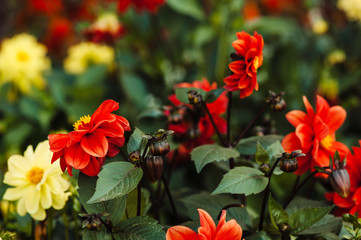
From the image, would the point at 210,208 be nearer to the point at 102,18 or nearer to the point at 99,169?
the point at 99,169

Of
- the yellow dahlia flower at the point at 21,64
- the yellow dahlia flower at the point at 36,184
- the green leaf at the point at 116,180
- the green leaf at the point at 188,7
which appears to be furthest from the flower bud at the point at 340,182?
the yellow dahlia flower at the point at 21,64

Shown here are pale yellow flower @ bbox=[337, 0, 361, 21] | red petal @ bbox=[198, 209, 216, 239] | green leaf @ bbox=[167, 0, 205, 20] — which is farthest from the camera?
pale yellow flower @ bbox=[337, 0, 361, 21]

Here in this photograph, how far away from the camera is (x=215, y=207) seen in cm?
63

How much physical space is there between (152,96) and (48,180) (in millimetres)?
825

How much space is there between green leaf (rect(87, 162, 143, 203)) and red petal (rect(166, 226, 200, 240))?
69 millimetres

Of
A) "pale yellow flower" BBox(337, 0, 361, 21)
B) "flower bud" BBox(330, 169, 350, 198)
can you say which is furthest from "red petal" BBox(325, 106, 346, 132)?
"pale yellow flower" BBox(337, 0, 361, 21)

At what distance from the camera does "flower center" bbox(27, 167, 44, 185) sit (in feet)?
2.08

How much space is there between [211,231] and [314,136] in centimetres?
25

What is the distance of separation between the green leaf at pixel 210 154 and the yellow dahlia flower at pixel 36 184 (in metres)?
0.19

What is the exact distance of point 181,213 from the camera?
0.73 meters

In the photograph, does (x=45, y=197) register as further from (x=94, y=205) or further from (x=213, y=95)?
(x=213, y=95)

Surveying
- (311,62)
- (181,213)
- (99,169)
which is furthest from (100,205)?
(311,62)

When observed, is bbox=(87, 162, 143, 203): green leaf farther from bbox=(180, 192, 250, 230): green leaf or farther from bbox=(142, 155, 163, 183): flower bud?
bbox=(180, 192, 250, 230): green leaf

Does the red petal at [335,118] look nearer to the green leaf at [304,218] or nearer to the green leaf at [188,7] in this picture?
the green leaf at [304,218]
